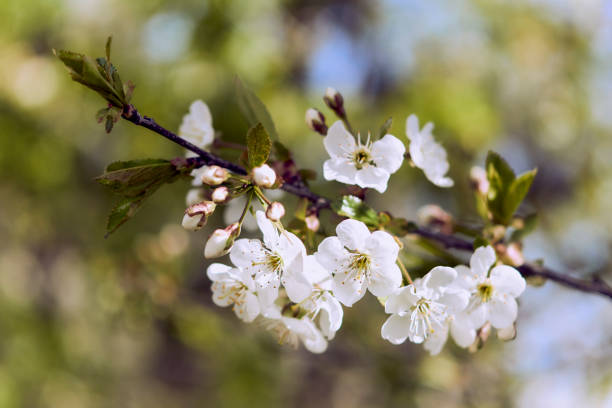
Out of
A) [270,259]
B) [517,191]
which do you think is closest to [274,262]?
[270,259]

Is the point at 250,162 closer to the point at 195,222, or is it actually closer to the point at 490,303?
the point at 195,222

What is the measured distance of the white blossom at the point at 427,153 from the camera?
23.2 inches

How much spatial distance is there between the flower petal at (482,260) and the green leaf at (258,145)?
251 millimetres

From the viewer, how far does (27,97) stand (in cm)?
205

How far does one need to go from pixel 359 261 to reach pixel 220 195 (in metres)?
0.16

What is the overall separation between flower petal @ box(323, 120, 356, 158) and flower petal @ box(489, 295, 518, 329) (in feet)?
0.79

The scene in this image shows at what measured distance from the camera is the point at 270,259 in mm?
531

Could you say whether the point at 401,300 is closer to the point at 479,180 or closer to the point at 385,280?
the point at 385,280

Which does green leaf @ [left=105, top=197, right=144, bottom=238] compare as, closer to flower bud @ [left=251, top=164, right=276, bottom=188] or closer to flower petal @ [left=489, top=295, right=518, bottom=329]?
flower bud @ [left=251, top=164, right=276, bottom=188]

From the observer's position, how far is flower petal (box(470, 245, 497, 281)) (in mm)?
514

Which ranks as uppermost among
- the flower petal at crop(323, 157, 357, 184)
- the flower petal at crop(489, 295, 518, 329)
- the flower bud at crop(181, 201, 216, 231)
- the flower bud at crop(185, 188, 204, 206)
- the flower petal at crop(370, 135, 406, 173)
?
the flower petal at crop(370, 135, 406, 173)

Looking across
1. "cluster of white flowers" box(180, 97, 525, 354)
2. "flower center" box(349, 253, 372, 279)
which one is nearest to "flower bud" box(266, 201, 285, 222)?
"cluster of white flowers" box(180, 97, 525, 354)

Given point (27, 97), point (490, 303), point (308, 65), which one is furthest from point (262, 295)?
point (308, 65)

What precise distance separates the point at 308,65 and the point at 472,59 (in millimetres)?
915
